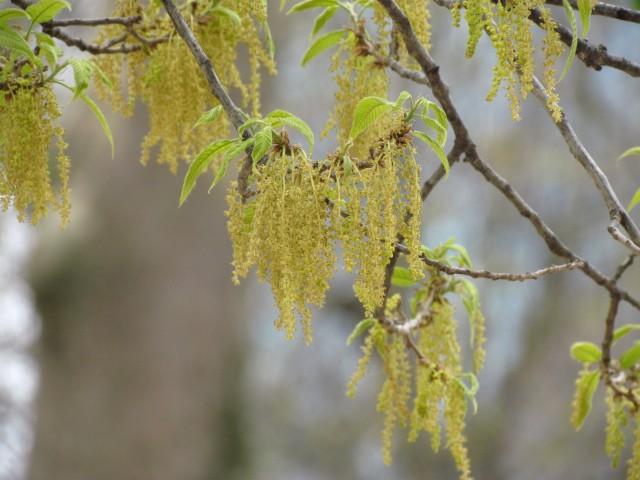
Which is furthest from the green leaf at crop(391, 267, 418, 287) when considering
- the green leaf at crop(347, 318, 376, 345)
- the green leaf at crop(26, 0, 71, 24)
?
the green leaf at crop(26, 0, 71, 24)

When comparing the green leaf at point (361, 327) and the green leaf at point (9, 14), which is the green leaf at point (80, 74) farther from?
the green leaf at point (361, 327)

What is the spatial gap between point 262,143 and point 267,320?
724 centimetres

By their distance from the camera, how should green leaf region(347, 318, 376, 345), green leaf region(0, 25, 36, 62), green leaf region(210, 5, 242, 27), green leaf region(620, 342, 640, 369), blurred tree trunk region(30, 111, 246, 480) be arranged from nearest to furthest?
green leaf region(0, 25, 36, 62)
green leaf region(210, 5, 242, 27)
green leaf region(347, 318, 376, 345)
green leaf region(620, 342, 640, 369)
blurred tree trunk region(30, 111, 246, 480)

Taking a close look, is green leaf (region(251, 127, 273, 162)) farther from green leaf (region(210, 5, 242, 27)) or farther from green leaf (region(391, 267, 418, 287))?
green leaf (region(391, 267, 418, 287))

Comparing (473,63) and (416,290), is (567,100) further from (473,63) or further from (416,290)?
(416,290)

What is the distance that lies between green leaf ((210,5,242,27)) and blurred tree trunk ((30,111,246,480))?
118 inches

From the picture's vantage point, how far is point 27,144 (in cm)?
143

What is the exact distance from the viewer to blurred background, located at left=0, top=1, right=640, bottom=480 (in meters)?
4.38

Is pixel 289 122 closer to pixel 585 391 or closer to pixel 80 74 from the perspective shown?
pixel 80 74

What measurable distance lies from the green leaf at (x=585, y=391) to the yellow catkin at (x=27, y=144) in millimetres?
1206

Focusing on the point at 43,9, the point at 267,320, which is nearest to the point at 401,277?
the point at 43,9

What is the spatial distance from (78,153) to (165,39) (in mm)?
3549

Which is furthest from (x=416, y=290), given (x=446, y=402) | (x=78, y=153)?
(x=78, y=153)

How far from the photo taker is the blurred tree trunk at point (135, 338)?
168 inches
